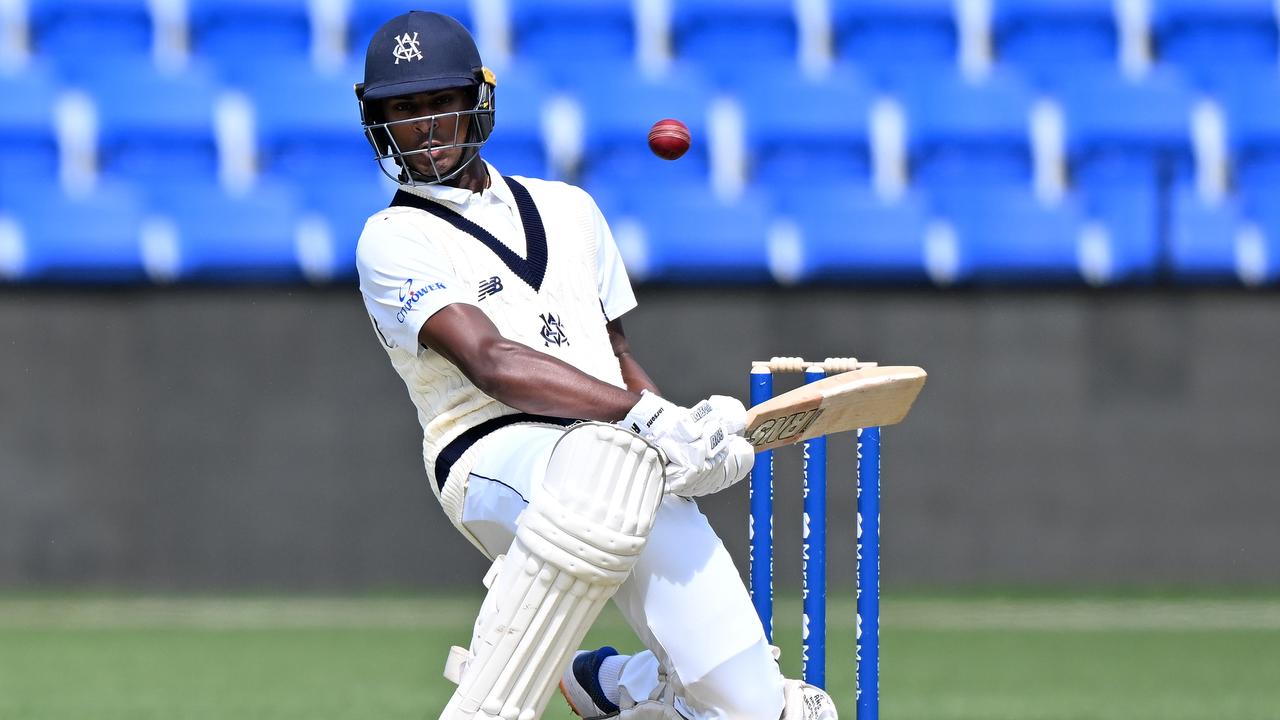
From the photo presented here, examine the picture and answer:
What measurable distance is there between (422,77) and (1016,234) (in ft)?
16.4

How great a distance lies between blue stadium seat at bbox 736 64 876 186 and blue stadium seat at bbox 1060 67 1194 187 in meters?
0.98

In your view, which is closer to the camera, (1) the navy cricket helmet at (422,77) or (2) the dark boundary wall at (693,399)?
(1) the navy cricket helmet at (422,77)

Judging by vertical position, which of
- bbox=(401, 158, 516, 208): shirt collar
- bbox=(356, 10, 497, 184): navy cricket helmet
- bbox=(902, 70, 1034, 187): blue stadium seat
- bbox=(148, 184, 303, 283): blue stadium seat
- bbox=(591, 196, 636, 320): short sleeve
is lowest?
bbox=(148, 184, 303, 283): blue stadium seat

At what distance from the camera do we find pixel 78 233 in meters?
7.27

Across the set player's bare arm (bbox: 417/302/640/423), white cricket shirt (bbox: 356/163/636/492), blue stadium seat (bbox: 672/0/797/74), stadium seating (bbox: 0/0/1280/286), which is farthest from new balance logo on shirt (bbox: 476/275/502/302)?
blue stadium seat (bbox: 672/0/797/74)

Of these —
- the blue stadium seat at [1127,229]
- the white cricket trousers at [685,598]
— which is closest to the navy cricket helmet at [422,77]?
the white cricket trousers at [685,598]

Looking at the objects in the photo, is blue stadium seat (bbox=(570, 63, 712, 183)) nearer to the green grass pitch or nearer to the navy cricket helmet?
the green grass pitch

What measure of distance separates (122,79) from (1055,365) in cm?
450

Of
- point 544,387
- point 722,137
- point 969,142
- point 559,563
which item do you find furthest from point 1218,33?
point 559,563

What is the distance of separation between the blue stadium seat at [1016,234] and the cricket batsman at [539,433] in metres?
4.52

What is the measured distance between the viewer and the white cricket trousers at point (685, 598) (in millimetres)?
2648

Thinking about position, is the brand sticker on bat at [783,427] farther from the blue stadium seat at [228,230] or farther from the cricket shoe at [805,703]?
the blue stadium seat at [228,230]

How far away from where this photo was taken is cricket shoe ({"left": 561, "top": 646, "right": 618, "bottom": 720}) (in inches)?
118

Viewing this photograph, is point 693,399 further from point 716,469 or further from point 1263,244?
point 716,469
